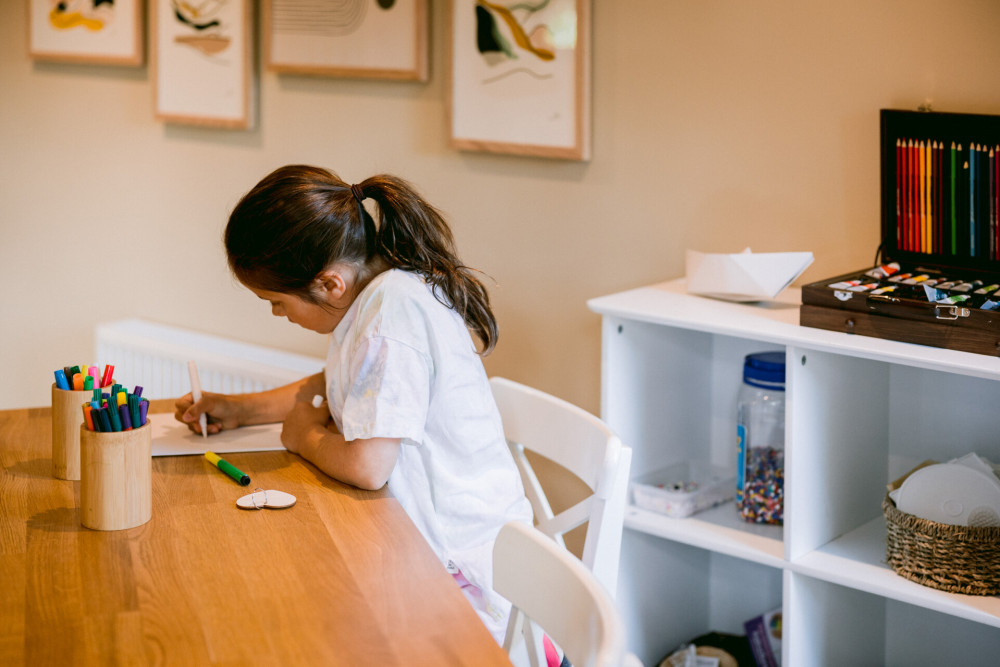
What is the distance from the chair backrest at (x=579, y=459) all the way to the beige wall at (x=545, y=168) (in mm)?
589

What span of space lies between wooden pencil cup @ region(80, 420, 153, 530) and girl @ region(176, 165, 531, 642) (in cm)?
27

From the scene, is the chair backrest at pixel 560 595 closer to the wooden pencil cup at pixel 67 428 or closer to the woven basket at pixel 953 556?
the wooden pencil cup at pixel 67 428

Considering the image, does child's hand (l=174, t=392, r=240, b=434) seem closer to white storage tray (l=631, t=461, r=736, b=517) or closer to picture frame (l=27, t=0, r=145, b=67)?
white storage tray (l=631, t=461, r=736, b=517)

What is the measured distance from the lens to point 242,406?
1.71 meters

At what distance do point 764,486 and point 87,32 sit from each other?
7.63 ft

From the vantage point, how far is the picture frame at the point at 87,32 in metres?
2.96

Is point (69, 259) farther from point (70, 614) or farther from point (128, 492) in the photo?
point (70, 614)

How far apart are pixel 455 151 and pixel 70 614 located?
5.22 ft

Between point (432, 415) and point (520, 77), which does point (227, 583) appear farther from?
point (520, 77)

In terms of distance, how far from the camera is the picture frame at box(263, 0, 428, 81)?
2.42 meters

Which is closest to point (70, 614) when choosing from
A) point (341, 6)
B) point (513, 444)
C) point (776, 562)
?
point (513, 444)

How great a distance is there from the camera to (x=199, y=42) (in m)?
2.82

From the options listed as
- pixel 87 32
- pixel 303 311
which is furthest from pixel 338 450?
pixel 87 32

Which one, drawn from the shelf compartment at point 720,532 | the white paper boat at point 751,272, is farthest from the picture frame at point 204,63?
the shelf compartment at point 720,532
